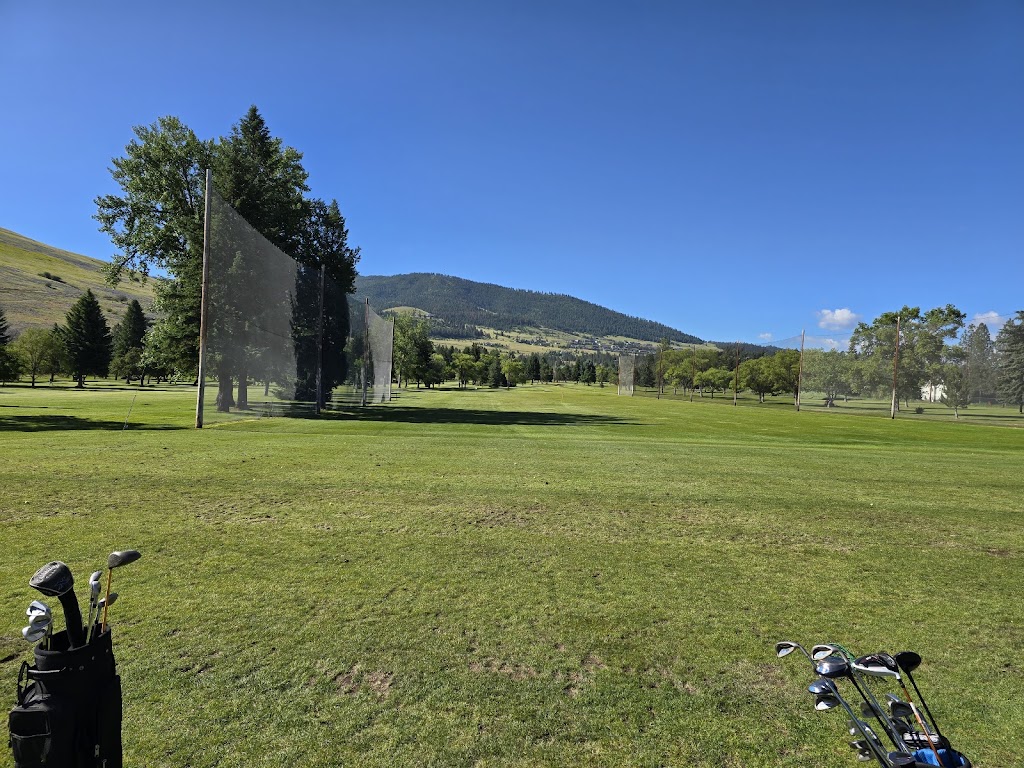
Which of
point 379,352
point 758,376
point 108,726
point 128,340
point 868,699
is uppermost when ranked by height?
point 128,340

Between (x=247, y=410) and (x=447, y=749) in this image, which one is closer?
(x=447, y=749)

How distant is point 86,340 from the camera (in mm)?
79438

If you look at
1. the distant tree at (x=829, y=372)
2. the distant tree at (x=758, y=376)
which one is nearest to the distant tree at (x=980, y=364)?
the distant tree at (x=829, y=372)

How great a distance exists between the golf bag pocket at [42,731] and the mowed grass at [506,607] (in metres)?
1.10

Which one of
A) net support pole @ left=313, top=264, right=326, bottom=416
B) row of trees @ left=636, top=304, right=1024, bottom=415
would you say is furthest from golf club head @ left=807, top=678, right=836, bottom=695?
row of trees @ left=636, top=304, right=1024, bottom=415

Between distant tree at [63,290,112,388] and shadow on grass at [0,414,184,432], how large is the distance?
70.5m

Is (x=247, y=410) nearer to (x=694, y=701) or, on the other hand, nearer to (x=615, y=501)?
(x=615, y=501)

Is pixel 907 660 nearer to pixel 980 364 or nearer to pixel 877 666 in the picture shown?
pixel 877 666

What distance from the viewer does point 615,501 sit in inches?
372

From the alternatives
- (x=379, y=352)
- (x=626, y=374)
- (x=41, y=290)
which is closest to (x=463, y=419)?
(x=379, y=352)

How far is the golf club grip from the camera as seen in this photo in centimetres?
189

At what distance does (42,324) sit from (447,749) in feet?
516

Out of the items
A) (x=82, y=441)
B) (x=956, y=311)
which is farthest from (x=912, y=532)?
(x=956, y=311)

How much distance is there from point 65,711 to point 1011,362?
7942 cm
